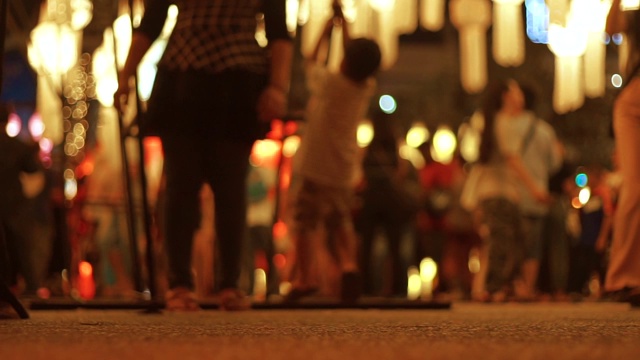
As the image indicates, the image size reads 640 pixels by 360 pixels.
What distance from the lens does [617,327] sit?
4570 millimetres

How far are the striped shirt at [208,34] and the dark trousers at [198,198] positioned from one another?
0.35m

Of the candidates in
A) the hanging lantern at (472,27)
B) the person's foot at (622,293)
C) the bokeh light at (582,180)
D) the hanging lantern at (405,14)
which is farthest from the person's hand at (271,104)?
the bokeh light at (582,180)

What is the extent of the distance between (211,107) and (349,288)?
2.14 m

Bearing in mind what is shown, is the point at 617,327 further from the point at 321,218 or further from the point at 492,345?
the point at 321,218

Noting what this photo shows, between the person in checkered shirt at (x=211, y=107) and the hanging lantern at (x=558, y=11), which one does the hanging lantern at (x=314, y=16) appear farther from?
the person in checkered shirt at (x=211, y=107)

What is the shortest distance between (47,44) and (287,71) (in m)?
8.66

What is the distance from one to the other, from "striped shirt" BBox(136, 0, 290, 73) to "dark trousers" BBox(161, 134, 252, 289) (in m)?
0.35

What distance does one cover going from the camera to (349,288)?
27.2 feet

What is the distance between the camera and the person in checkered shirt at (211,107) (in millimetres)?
6441

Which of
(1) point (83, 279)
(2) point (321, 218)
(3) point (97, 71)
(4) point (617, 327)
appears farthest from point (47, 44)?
(4) point (617, 327)

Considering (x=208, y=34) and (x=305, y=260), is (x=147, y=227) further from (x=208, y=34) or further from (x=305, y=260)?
(x=305, y=260)

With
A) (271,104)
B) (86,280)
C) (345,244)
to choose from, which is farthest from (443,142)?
(271,104)

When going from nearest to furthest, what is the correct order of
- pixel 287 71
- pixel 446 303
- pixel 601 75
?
pixel 287 71 < pixel 446 303 < pixel 601 75

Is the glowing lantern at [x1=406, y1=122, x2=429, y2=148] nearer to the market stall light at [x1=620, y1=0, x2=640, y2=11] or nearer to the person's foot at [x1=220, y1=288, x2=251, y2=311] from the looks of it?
the market stall light at [x1=620, y1=0, x2=640, y2=11]
